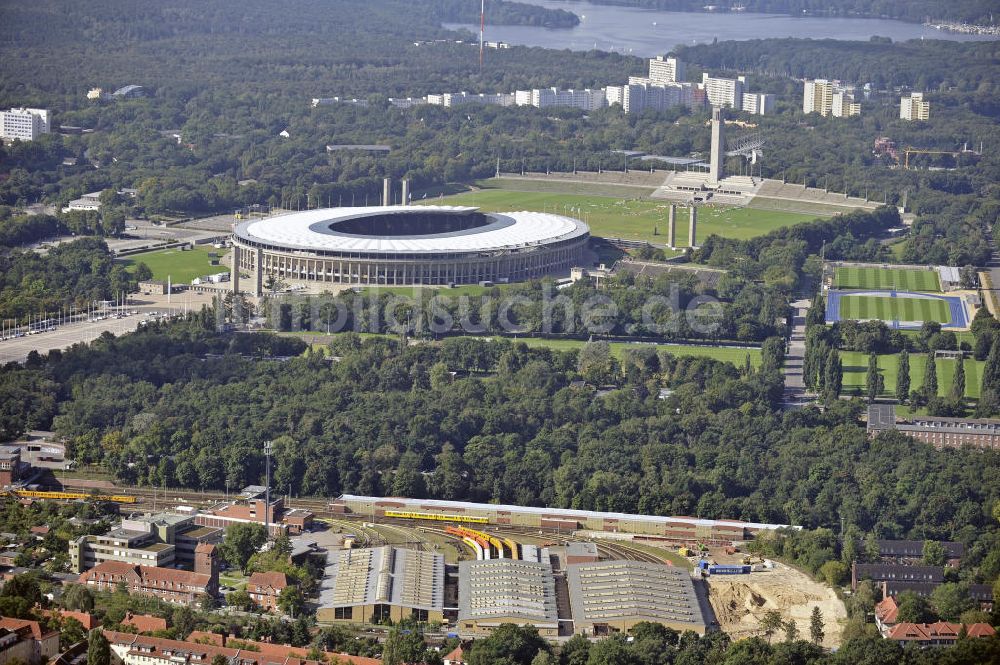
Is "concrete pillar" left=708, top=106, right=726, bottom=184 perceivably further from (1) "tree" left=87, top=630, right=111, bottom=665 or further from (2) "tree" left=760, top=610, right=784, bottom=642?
(1) "tree" left=87, top=630, right=111, bottom=665

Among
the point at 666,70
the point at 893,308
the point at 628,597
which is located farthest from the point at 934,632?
the point at 666,70

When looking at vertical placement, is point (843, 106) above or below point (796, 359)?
above

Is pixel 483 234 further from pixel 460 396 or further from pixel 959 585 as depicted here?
pixel 959 585

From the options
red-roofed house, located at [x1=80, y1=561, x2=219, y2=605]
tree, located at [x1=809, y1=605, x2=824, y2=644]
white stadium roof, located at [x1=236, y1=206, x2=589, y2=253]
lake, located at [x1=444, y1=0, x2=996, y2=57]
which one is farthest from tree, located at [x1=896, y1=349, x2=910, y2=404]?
lake, located at [x1=444, y1=0, x2=996, y2=57]

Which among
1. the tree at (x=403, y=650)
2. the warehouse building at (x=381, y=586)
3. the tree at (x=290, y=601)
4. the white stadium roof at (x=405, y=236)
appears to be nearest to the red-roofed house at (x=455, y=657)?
the tree at (x=403, y=650)

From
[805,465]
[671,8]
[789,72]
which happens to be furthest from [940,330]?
[671,8]

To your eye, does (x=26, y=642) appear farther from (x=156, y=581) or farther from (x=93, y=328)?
(x=93, y=328)
